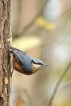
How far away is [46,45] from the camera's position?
323 centimetres

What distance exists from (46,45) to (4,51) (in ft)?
6.99

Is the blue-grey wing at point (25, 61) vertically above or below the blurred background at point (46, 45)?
above

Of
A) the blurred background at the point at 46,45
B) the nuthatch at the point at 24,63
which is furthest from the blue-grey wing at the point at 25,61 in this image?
the blurred background at the point at 46,45

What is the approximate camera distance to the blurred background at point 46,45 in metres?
2.47

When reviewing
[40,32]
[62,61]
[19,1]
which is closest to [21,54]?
[19,1]

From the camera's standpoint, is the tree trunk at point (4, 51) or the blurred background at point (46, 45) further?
the blurred background at point (46, 45)

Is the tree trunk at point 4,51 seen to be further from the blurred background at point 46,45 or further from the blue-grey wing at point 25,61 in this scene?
the blurred background at point 46,45

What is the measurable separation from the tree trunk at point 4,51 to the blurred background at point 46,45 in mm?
924

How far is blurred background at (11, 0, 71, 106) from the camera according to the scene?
8.11 ft

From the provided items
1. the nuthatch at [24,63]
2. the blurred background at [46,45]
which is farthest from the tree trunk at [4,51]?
the blurred background at [46,45]

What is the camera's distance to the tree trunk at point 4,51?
109 centimetres

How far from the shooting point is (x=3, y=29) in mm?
1100

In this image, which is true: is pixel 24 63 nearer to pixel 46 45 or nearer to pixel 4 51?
pixel 4 51

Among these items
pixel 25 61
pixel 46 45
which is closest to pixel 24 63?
pixel 25 61
